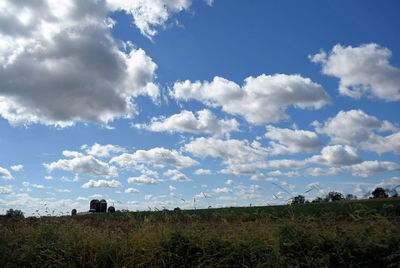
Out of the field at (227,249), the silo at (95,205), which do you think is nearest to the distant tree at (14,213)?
the field at (227,249)

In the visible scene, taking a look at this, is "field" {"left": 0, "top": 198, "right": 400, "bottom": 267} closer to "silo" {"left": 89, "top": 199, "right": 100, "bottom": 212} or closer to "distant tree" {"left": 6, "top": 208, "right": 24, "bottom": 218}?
"distant tree" {"left": 6, "top": 208, "right": 24, "bottom": 218}

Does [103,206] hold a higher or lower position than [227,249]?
higher

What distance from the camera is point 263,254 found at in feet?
17.8

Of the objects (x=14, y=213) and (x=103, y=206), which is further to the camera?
(x=103, y=206)

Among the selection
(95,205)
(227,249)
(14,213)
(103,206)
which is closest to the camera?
(227,249)

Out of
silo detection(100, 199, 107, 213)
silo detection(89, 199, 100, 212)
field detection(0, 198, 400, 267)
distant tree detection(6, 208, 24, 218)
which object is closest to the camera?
field detection(0, 198, 400, 267)

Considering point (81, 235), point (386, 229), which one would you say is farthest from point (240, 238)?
point (81, 235)

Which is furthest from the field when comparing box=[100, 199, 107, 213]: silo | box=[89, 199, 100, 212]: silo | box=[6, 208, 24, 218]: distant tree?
box=[100, 199, 107, 213]: silo

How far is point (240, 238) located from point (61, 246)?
401 cm

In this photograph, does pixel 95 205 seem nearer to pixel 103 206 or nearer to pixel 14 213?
pixel 103 206

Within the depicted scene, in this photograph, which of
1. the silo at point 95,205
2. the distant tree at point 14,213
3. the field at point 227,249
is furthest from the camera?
the silo at point 95,205

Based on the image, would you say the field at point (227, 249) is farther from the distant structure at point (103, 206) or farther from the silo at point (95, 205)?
the distant structure at point (103, 206)

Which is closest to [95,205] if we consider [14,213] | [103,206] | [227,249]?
[103,206]

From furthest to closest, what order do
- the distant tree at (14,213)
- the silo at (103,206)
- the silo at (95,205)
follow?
the silo at (103,206), the silo at (95,205), the distant tree at (14,213)
